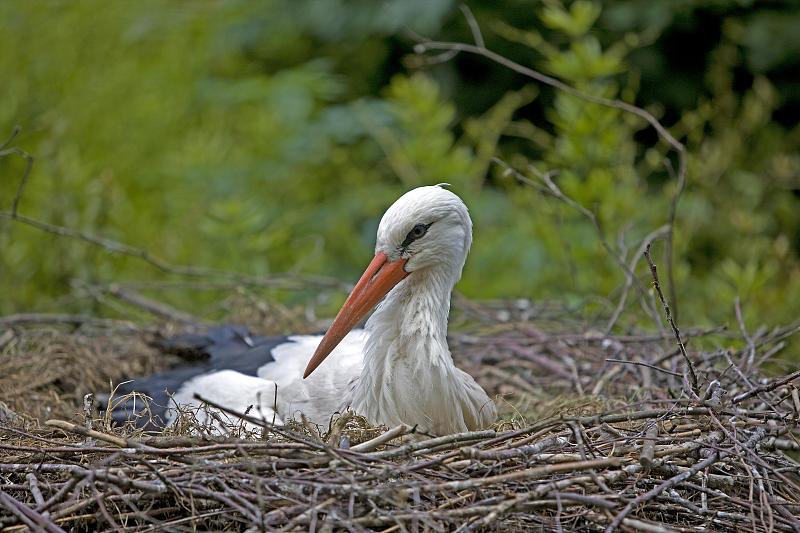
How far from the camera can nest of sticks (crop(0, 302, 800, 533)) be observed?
208 cm

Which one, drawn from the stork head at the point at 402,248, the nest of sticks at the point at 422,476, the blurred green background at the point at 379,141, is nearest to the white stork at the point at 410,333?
the stork head at the point at 402,248

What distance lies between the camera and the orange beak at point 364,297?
9.06 ft

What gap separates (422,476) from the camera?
220 centimetres

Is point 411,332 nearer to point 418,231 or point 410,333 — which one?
point 410,333

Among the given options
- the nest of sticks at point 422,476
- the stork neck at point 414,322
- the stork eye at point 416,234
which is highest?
the stork eye at point 416,234

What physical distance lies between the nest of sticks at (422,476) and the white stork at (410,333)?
210 millimetres

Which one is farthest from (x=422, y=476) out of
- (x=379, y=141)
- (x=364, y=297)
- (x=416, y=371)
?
(x=379, y=141)

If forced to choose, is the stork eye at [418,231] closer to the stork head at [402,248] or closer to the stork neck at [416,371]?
the stork head at [402,248]

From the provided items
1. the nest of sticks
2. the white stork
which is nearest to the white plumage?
the white stork

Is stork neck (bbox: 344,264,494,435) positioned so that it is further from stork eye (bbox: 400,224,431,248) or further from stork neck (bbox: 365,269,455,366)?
stork eye (bbox: 400,224,431,248)

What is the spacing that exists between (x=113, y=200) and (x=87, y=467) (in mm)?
2845

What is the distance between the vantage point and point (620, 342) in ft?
11.9

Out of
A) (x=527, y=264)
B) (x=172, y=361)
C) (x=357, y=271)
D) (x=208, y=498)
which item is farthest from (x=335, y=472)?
(x=357, y=271)

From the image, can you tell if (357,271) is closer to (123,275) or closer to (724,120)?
(123,275)
